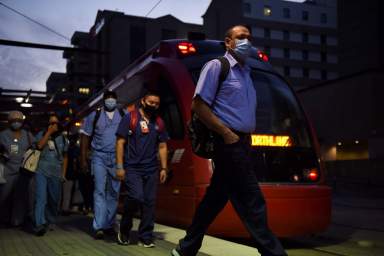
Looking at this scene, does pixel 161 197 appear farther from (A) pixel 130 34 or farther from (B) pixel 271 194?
(A) pixel 130 34

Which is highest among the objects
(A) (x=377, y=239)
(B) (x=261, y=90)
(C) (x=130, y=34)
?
(C) (x=130, y=34)

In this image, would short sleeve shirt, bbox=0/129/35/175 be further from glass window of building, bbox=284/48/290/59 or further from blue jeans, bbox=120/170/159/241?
glass window of building, bbox=284/48/290/59

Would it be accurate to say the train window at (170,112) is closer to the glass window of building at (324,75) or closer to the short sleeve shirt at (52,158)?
the short sleeve shirt at (52,158)

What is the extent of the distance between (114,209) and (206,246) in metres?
1.52

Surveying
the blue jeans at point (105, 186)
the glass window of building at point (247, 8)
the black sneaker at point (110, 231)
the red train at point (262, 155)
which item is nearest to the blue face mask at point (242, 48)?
the red train at point (262, 155)

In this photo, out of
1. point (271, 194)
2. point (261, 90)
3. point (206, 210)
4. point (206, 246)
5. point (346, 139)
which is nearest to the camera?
point (206, 210)

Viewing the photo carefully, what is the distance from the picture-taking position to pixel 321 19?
252ft

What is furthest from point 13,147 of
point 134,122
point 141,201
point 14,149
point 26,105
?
point 26,105

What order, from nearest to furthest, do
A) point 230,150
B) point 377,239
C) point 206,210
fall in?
point 230,150, point 206,210, point 377,239

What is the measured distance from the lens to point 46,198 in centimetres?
696

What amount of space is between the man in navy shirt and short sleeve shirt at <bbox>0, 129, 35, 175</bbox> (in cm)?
280

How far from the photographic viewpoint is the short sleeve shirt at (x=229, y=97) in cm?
373

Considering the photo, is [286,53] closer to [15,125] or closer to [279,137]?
[15,125]

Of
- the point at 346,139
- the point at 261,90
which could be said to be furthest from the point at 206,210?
the point at 346,139
